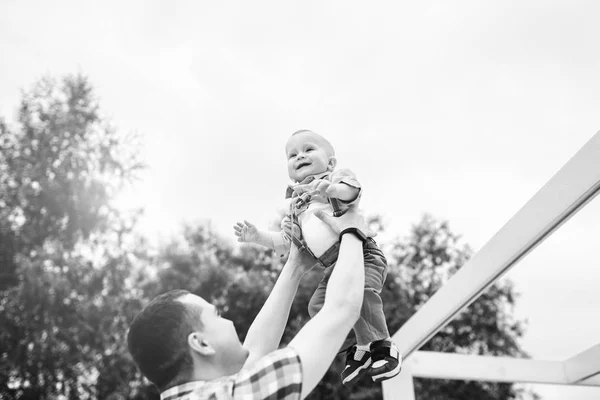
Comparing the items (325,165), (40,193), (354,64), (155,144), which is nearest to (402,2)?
(354,64)

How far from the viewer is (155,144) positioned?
17.4m

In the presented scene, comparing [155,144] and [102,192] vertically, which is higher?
[155,144]

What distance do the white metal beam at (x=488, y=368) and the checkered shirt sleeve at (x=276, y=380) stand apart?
4.17 meters

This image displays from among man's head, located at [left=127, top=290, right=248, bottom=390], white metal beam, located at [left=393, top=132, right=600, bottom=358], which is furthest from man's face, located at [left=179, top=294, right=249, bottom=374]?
white metal beam, located at [left=393, top=132, right=600, bottom=358]

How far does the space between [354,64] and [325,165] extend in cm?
1203

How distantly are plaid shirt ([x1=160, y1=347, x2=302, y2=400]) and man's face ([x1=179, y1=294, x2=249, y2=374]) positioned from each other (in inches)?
7.4

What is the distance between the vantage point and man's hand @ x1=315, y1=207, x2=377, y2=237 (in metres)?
2.04

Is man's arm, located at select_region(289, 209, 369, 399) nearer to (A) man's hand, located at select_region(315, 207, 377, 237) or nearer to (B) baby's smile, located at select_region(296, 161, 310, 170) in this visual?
(A) man's hand, located at select_region(315, 207, 377, 237)

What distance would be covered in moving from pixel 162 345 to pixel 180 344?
6 centimetres

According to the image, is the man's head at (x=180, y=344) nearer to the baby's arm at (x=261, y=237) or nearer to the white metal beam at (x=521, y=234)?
the baby's arm at (x=261, y=237)

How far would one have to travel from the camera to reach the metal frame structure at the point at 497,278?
292cm

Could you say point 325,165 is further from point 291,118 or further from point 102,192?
point 102,192

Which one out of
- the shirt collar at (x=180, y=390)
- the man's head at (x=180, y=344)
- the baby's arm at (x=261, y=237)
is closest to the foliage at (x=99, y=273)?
the baby's arm at (x=261, y=237)

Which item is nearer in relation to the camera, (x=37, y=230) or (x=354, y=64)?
Result: (x=354, y=64)
